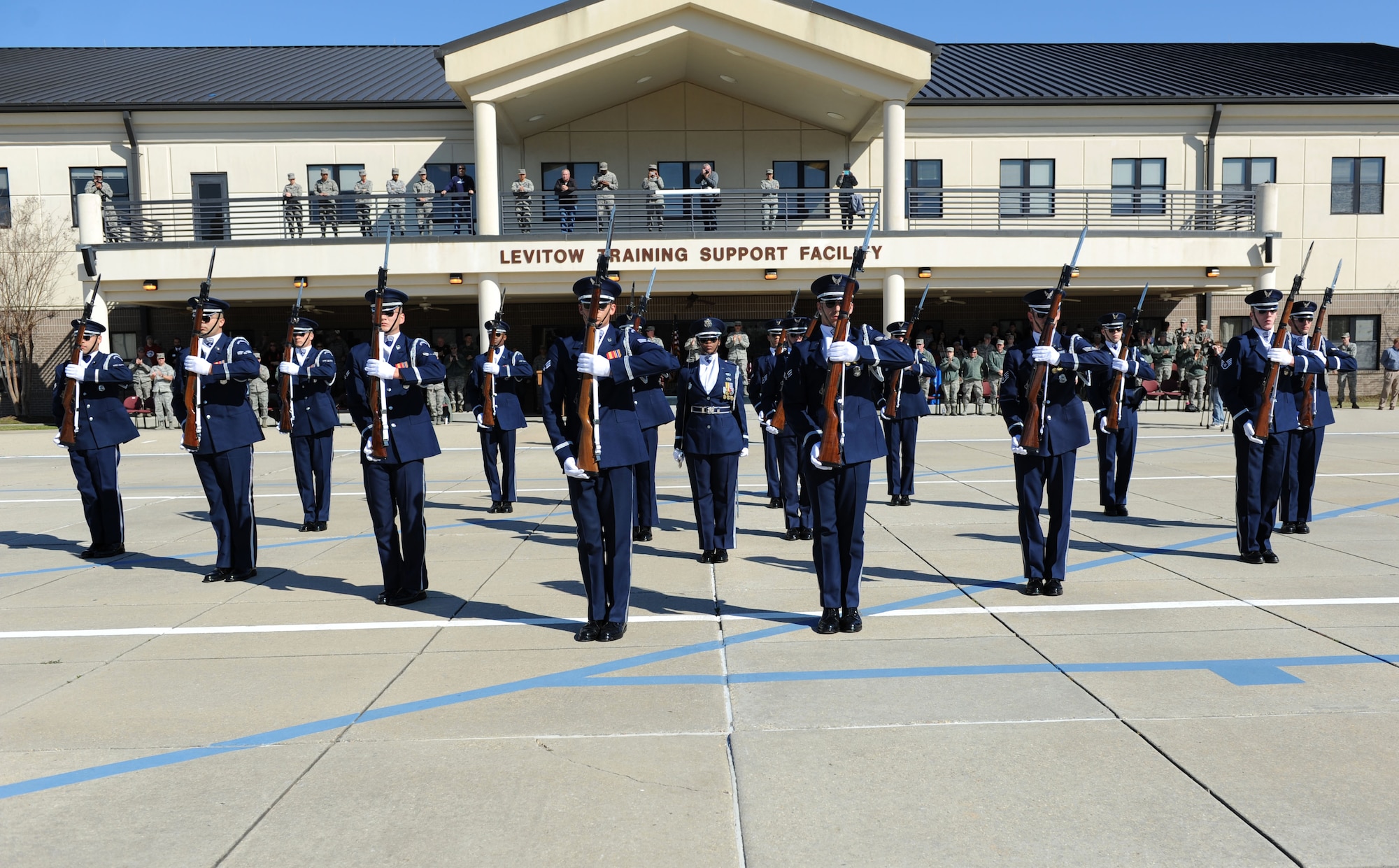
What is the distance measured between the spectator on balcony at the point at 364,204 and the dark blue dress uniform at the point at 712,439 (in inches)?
682

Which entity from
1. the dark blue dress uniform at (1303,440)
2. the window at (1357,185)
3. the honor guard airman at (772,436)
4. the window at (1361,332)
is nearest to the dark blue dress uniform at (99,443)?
the honor guard airman at (772,436)

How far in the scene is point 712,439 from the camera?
9000mm

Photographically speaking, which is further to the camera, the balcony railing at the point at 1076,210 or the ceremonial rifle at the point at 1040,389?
the balcony railing at the point at 1076,210

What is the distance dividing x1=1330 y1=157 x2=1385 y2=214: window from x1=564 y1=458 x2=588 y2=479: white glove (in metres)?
29.2

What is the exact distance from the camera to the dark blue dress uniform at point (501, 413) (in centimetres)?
1155

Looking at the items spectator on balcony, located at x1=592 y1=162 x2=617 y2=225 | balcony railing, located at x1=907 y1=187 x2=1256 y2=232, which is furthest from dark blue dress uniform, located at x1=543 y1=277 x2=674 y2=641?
balcony railing, located at x1=907 y1=187 x2=1256 y2=232

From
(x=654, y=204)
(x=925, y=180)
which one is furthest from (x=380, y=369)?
(x=925, y=180)

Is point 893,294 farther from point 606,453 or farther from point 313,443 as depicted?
point 606,453

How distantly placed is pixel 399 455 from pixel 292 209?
20090 mm

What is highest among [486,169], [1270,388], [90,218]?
[486,169]

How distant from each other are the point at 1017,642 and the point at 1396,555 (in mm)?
4342

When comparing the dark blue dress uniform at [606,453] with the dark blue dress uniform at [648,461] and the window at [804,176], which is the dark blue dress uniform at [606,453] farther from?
the window at [804,176]

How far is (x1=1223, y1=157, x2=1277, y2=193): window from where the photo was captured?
28.2 metres

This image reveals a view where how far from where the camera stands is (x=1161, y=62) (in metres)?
32.4
